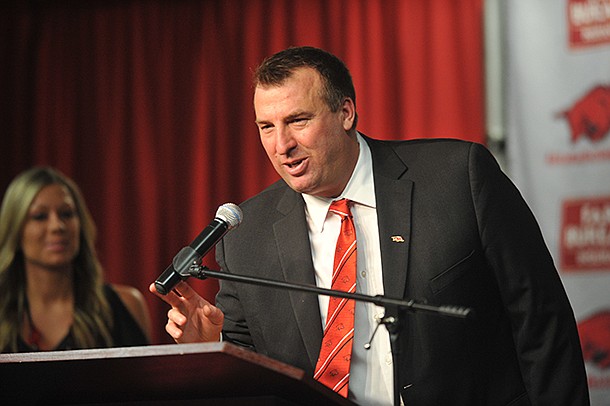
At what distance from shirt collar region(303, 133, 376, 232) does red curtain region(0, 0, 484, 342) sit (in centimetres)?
206

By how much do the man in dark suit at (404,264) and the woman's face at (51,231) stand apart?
1.84m

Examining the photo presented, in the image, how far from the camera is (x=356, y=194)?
278cm

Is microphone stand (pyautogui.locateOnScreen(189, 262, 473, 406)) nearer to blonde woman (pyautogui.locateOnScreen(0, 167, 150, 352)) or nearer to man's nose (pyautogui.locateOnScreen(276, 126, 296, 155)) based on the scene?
man's nose (pyautogui.locateOnScreen(276, 126, 296, 155))

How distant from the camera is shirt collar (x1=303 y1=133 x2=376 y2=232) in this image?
2.77 meters

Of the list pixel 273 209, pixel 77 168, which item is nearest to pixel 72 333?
pixel 77 168

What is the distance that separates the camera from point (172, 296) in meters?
2.38

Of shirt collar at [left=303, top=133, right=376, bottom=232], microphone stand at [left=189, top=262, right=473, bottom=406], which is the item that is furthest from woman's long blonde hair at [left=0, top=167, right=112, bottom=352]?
microphone stand at [left=189, top=262, right=473, bottom=406]

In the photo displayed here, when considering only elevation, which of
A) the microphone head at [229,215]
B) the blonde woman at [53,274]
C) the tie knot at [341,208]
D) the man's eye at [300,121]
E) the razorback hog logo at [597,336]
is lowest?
the razorback hog logo at [597,336]

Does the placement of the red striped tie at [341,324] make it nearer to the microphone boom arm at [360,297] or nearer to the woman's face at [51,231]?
the microphone boom arm at [360,297]

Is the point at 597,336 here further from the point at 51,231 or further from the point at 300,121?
the point at 51,231

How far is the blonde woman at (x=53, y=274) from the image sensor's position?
175 inches

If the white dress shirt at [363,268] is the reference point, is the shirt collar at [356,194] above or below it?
above

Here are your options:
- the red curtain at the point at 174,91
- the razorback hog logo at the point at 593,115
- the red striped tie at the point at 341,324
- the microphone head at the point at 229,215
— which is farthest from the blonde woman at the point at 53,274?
the microphone head at the point at 229,215

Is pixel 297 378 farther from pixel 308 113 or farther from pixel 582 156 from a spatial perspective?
pixel 582 156
